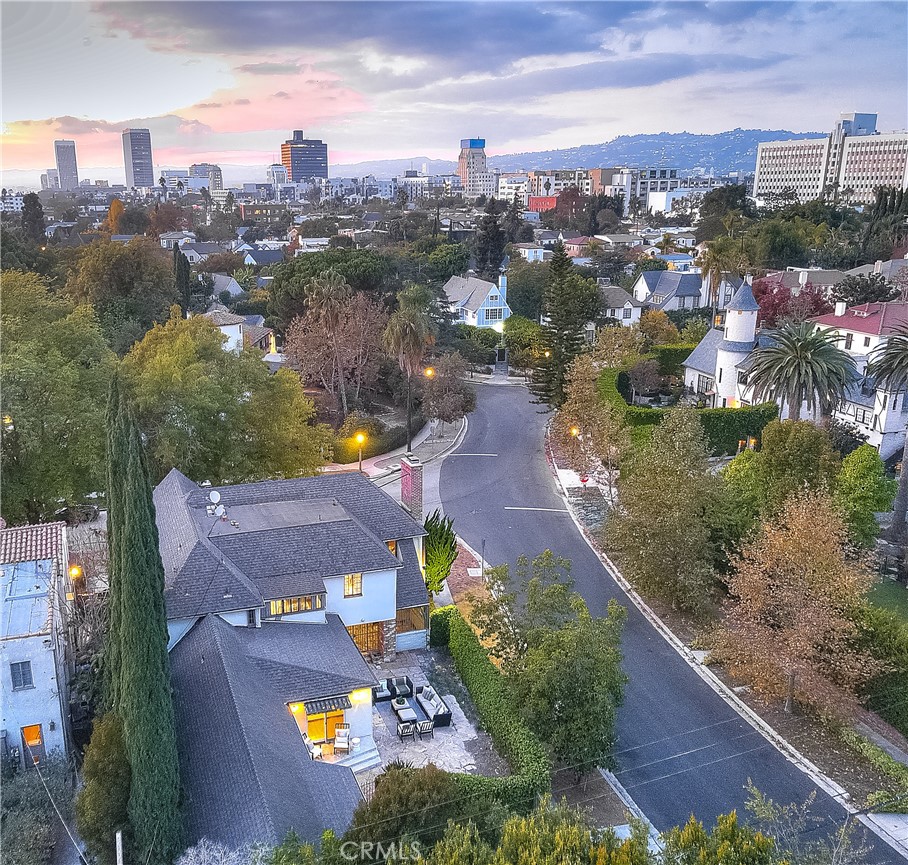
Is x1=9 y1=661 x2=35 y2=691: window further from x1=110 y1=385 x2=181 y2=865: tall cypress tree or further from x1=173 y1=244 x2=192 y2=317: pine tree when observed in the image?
x1=173 y1=244 x2=192 y2=317: pine tree

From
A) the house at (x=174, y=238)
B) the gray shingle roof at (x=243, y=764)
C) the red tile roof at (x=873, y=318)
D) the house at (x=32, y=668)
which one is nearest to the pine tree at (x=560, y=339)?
the red tile roof at (x=873, y=318)

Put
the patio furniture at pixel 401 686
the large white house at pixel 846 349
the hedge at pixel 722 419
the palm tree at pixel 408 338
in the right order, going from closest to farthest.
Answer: the patio furniture at pixel 401 686
the large white house at pixel 846 349
the hedge at pixel 722 419
the palm tree at pixel 408 338

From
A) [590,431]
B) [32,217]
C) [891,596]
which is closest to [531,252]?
[590,431]

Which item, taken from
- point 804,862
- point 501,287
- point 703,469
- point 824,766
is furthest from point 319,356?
point 804,862

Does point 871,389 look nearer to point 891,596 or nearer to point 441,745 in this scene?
point 891,596

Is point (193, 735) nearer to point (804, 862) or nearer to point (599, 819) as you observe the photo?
point (599, 819)

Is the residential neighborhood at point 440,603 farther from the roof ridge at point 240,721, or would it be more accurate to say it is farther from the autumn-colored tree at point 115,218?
the autumn-colored tree at point 115,218
